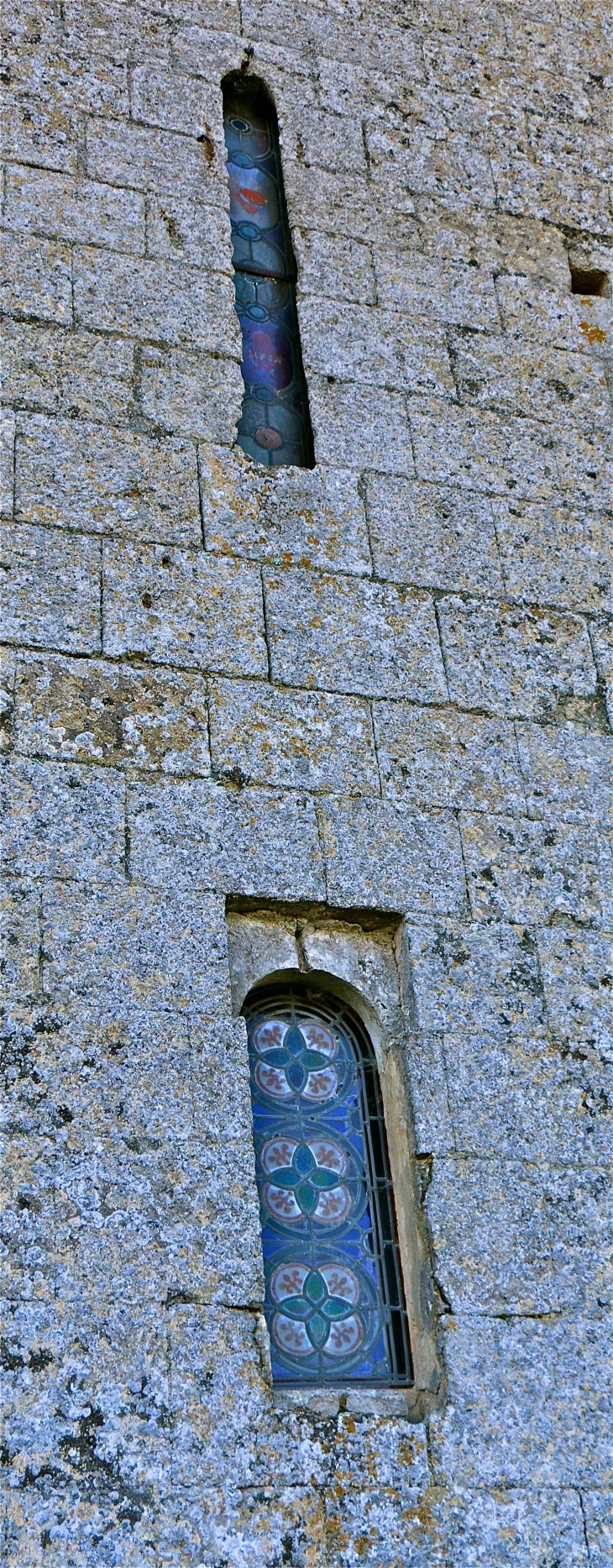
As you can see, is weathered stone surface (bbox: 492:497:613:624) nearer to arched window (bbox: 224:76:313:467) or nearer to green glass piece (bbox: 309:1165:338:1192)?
arched window (bbox: 224:76:313:467)

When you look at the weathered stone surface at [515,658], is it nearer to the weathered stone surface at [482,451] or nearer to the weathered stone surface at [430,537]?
the weathered stone surface at [430,537]

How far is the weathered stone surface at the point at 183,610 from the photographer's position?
404 cm

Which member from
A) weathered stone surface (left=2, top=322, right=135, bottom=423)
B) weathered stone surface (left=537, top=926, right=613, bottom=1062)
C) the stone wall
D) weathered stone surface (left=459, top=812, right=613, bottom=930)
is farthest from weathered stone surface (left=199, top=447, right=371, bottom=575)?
weathered stone surface (left=537, top=926, right=613, bottom=1062)

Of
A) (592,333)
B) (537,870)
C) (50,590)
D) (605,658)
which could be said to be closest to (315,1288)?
(537,870)

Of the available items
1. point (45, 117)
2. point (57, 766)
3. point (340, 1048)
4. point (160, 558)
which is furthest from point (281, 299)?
point (340, 1048)

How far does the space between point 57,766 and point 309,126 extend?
2.40m

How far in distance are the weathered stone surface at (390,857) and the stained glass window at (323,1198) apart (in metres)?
0.29

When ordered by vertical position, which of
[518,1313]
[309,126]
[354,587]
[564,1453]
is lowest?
[564,1453]

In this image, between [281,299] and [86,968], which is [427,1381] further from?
[281,299]

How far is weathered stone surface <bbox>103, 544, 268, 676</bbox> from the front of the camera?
13.2 ft

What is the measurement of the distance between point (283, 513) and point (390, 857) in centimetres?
98

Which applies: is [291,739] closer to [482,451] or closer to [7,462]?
[7,462]

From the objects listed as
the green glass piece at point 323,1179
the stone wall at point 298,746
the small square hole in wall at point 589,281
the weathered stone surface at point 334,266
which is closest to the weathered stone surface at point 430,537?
the stone wall at point 298,746

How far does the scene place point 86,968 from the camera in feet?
11.8
